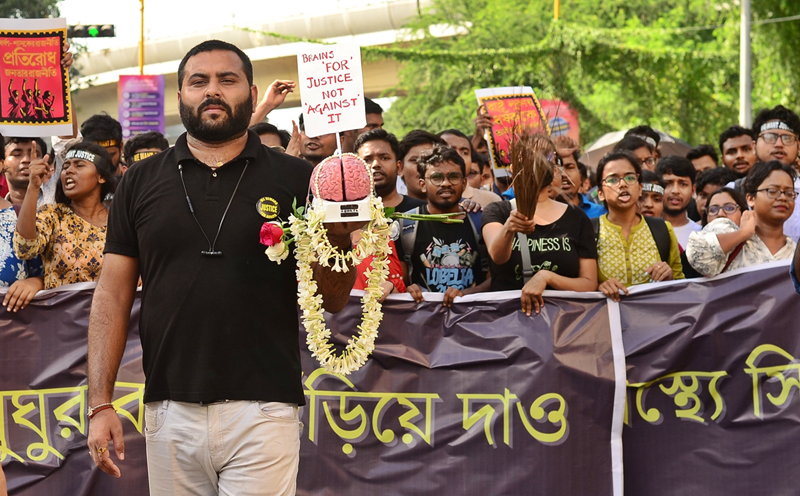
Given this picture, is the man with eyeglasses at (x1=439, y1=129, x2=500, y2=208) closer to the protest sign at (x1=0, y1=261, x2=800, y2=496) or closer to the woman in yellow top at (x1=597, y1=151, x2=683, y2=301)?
the woman in yellow top at (x1=597, y1=151, x2=683, y2=301)

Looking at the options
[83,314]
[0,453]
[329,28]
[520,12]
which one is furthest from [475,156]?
[329,28]

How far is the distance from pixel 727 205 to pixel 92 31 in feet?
36.8

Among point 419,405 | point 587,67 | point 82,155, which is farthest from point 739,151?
point 587,67

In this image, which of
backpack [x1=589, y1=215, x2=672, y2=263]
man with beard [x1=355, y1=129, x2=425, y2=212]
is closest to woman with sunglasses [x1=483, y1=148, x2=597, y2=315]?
backpack [x1=589, y1=215, x2=672, y2=263]

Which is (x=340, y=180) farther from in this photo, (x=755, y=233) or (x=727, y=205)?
(x=727, y=205)

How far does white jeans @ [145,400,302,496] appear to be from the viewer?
343 cm

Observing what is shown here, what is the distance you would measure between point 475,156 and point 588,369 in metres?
3.53

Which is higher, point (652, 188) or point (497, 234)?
point (652, 188)

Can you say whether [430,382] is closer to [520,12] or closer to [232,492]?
[232,492]

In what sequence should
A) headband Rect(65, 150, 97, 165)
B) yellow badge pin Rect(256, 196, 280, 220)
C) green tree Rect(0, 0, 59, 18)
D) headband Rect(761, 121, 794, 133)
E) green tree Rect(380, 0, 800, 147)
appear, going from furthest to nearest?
green tree Rect(380, 0, 800, 147)
green tree Rect(0, 0, 59, 18)
headband Rect(761, 121, 794, 133)
headband Rect(65, 150, 97, 165)
yellow badge pin Rect(256, 196, 280, 220)

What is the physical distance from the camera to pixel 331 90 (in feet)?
13.5

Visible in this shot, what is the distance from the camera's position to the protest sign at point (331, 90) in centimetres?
399

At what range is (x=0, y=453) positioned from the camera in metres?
5.88

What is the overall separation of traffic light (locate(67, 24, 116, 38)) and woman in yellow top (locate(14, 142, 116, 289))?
947 cm
